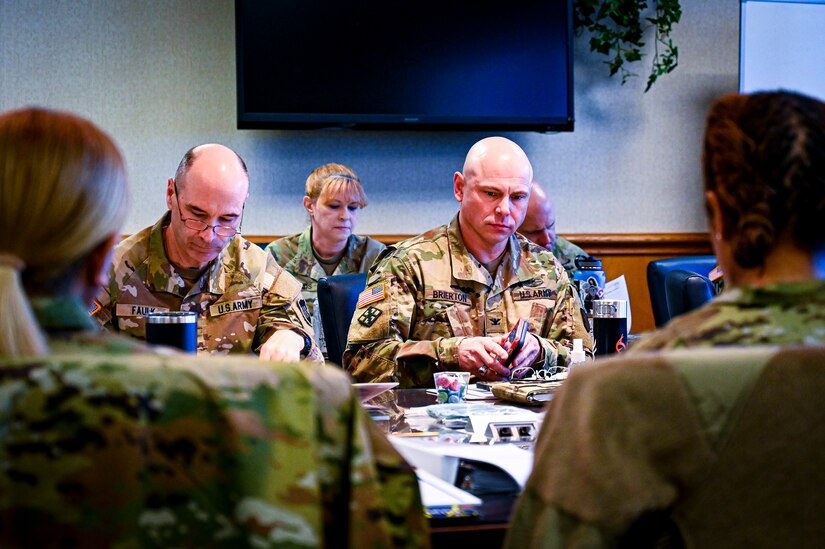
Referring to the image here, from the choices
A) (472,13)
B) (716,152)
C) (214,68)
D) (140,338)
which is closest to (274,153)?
(214,68)

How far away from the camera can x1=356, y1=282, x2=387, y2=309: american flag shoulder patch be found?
2949 millimetres

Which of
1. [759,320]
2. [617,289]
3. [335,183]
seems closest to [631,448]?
[759,320]

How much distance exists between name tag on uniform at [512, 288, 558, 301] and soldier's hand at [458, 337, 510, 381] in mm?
487

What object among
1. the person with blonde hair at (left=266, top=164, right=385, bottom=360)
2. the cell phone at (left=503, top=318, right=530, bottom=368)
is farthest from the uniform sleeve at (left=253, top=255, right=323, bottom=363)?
the person with blonde hair at (left=266, top=164, right=385, bottom=360)

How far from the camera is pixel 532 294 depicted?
311 cm

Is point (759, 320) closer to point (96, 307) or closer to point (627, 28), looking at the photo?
point (96, 307)

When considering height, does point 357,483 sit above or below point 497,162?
below

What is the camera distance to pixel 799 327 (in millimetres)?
1102

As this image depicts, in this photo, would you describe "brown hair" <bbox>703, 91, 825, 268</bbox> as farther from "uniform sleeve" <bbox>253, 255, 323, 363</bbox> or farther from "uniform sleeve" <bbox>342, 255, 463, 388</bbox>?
"uniform sleeve" <bbox>253, 255, 323, 363</bbox>

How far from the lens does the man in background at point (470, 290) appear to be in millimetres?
2840

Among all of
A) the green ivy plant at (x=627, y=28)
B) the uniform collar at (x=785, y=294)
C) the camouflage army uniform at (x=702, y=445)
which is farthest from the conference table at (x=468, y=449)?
the green ivy plant at (x=627, y=28)

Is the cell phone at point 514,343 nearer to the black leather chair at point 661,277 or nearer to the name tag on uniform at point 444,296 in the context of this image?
the name tag on uniform at point 444,296

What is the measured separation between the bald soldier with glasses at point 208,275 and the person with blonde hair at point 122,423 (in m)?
1.56

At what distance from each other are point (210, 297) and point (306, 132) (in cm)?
238
